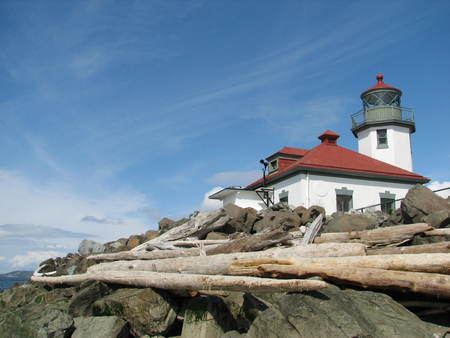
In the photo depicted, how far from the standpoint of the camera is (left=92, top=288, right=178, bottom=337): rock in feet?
21.7

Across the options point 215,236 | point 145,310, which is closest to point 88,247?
point 215,236

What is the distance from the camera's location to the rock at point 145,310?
6.62 m

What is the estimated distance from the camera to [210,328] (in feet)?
20.1

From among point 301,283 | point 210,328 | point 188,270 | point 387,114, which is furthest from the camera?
point 387,114

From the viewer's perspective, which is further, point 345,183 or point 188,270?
point 345,183

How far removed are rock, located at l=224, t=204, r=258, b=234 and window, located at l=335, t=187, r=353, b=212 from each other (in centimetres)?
867

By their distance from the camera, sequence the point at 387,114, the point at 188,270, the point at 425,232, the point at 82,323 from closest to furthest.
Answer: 1. the point at 82,323
2. the point at 188,270
3. the point at 425,232
4. the point at 387,114

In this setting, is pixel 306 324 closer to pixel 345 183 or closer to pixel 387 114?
pixel 345 183

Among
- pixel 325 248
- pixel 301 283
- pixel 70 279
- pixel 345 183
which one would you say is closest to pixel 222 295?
pixel 301 283

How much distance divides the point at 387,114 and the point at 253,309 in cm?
2797

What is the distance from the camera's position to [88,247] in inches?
830

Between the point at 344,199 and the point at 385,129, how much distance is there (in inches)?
354

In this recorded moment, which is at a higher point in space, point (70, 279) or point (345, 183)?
point (345, 183)

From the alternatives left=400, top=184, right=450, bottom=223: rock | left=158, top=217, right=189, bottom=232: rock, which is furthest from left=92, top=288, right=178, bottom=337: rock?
left=158, top=217, right=189, bottom=232: rock
